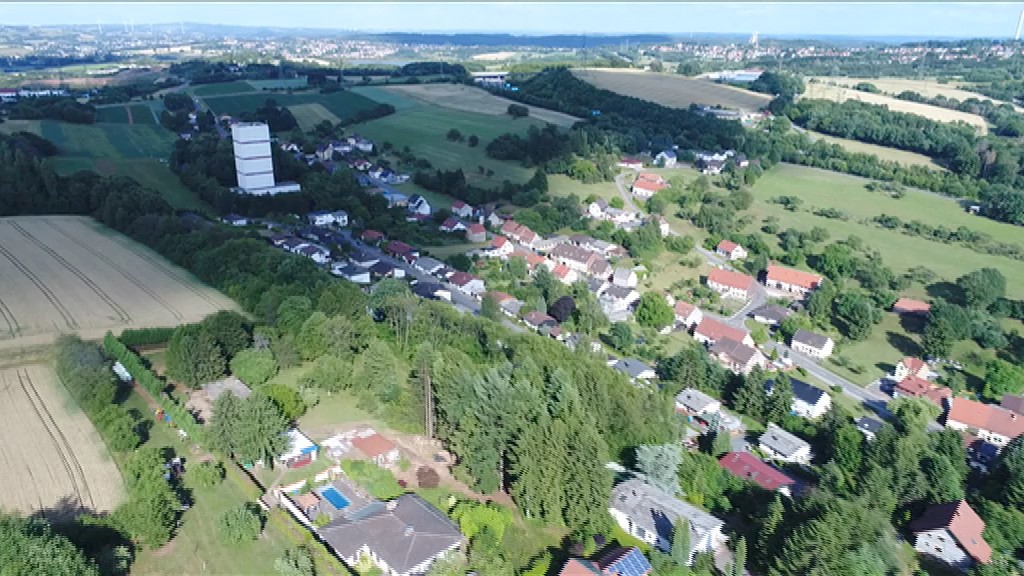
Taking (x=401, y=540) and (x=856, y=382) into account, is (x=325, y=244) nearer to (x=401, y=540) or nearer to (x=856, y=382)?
(x=401, y=540)

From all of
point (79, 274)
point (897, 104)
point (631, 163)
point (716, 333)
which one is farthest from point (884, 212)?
point (79, 274)

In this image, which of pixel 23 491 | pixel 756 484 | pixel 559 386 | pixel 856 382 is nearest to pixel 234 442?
pixel 23 491

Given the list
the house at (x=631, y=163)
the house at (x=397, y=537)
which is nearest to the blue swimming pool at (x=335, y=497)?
the house at (x=397, y=537)

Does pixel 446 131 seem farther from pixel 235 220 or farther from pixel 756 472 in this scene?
pixel 756 472

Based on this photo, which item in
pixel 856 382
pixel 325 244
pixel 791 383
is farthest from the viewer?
pixel 325 244

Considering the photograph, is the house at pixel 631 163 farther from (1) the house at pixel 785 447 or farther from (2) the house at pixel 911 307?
(1) the house at pixel 785 447
